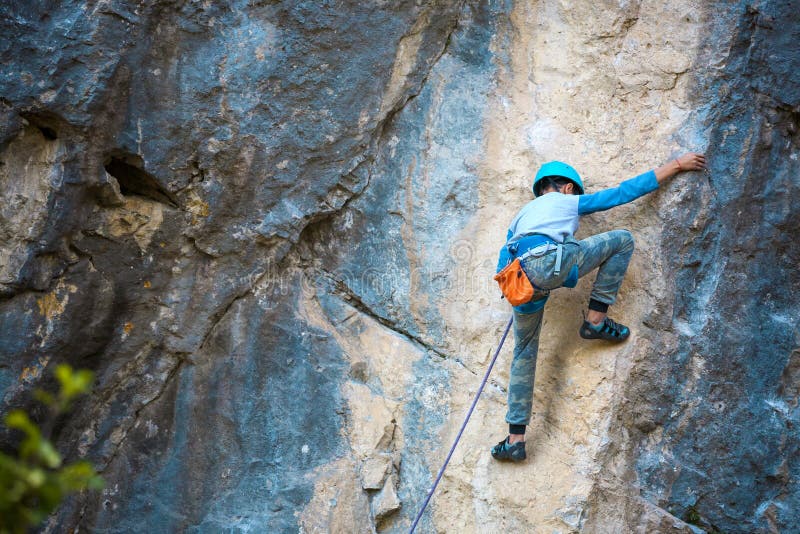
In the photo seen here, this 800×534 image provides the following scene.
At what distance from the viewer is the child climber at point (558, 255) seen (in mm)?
4023

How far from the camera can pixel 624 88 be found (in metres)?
4.46

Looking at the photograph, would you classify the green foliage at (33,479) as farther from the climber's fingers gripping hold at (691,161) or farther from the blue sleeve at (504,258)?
the climber's fingers gripping hold at (691,161)

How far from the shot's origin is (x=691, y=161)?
4.15 metres

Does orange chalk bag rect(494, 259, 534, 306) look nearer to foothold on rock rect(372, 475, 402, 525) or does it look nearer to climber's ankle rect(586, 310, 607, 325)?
climber's ankle rect(586, 310, 607, 325)

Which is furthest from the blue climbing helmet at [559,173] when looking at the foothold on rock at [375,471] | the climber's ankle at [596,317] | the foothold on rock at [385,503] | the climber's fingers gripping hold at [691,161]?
the foothold on rock at [385,503]

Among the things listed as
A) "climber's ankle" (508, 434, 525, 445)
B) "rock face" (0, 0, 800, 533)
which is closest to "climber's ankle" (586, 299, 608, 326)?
"rock face" (0, 0, 800, 533)

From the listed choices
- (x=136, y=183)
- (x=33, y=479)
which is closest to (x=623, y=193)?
(x=136, y=183)

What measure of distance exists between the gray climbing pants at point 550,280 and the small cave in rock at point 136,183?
83.8 inches

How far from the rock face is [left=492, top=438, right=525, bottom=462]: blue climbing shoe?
0.33 feet

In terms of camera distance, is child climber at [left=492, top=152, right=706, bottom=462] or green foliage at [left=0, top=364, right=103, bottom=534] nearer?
green foliage at [left=0, top=364, right=103, bottom=534]

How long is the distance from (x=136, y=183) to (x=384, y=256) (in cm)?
155

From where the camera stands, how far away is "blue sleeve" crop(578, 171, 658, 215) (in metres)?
4.05

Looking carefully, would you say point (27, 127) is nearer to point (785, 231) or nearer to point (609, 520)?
point (609, 520)

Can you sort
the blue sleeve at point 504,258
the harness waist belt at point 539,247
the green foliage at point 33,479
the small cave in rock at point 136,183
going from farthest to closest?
the small cave in rock at point 136,183 → the blue sleeve at point 504,258 → the harness waist belt at point 539,247 → the green foliage at point 33,479
